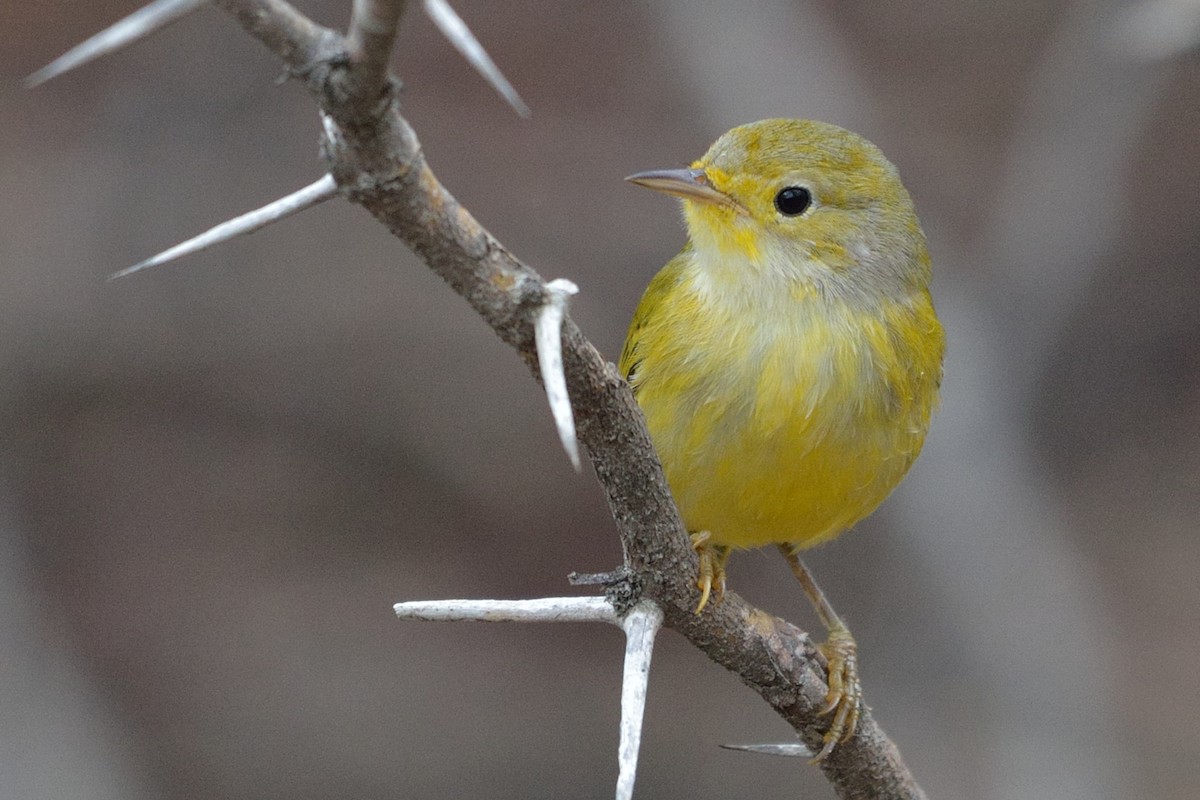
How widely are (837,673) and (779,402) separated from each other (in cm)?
105

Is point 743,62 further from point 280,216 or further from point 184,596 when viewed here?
point 280,216

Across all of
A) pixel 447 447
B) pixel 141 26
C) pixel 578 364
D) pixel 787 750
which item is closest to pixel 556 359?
pixel 578 364

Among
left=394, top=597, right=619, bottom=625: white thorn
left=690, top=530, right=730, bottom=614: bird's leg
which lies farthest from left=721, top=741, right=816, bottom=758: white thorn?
left=394, top=597, right=619, bottom=625: white thorn

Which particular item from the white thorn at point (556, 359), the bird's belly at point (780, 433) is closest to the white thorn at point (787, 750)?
the bird's belly at point (780, 433)

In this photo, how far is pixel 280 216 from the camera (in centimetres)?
185

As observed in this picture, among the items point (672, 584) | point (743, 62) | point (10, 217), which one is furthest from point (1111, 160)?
point (10, 217)

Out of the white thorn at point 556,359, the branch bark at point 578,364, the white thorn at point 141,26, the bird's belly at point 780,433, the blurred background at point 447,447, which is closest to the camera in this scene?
the white thorn at point 141,26

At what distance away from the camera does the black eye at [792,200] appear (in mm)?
4258

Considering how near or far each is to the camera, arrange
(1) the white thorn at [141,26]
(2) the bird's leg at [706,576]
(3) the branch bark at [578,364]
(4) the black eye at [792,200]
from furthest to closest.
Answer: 1. (4) the black eye at [792,200]
2. (2) the bird's leg at [706,576]
3. (3) the branch bark at [578,364]
4. (1) the white thorn at [141,26]

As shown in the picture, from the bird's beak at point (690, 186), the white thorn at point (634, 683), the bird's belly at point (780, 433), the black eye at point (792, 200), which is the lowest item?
the white thorn at point (634, 683)

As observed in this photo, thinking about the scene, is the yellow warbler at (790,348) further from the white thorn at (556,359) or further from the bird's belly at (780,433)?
the white thorn at (556,359)

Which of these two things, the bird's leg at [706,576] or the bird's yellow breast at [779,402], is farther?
the bird's yellow breast at [779,402]

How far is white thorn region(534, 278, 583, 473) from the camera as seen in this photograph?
1757 millimetres

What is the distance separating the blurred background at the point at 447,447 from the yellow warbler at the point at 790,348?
3.65 m
